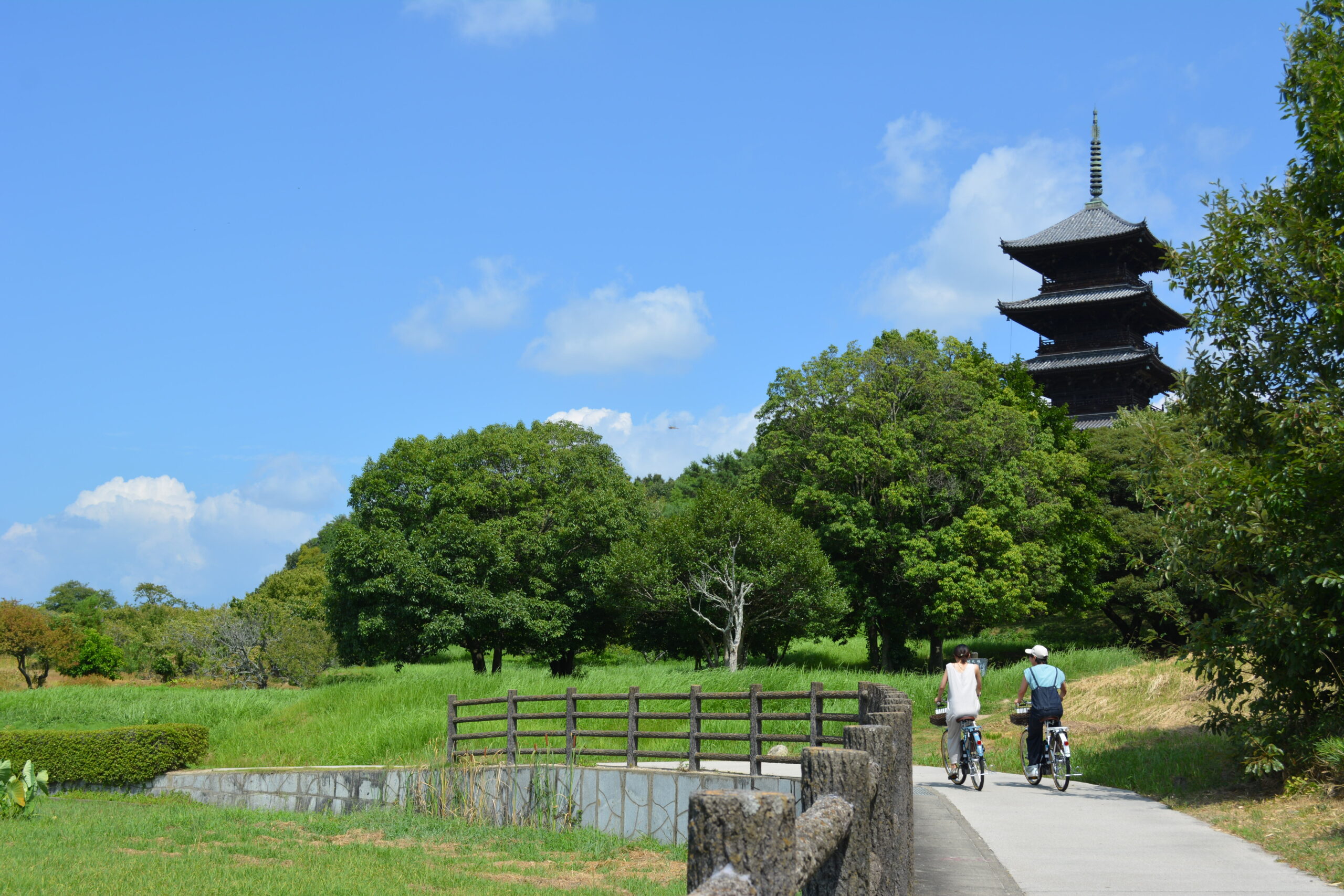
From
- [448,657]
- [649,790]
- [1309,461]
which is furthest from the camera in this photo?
[448,657]

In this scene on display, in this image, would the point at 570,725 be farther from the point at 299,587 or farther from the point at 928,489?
the point at 299,587

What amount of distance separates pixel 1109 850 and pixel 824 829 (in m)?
6.69

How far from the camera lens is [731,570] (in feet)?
110

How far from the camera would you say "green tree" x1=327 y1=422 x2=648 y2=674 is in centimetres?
3625

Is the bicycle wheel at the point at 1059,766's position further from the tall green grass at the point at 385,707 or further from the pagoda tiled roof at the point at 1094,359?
the pagoda tiled roof at the point at 1094,359

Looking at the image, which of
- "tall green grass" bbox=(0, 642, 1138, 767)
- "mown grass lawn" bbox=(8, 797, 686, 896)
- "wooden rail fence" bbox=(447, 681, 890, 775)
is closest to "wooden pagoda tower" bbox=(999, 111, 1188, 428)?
"tall green grass" bbox=(0, 642, 1138, 767)

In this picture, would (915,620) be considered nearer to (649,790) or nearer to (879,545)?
(879,545)

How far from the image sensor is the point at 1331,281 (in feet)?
36.2

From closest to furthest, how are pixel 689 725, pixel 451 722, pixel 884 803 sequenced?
pixel 884 803 < pixel 689 725 < pixel 451 722

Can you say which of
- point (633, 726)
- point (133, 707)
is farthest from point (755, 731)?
point (133, 707)

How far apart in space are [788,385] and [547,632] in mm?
12618

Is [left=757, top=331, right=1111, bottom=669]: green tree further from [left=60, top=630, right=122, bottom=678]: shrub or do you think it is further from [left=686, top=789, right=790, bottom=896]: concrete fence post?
[left=60, top=630, right=122, bottom=678]: shrub

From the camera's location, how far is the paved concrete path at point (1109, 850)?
7223mm

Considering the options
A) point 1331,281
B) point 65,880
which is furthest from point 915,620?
point 65,880
